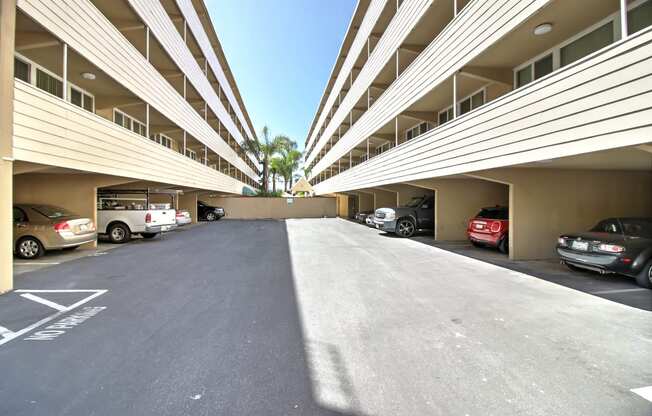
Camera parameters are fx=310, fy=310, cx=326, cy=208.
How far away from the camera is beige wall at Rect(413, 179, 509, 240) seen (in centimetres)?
1273

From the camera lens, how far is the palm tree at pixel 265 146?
113 feet

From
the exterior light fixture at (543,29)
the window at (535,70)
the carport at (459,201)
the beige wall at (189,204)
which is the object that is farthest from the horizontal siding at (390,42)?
the beige wall at (189,204)

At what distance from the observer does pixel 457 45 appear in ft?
28.8

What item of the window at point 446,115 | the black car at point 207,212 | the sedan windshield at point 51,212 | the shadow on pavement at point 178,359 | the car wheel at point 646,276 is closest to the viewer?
the shadow on pavement at point 178,359

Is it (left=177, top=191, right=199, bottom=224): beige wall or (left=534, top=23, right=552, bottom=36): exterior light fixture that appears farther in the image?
(left=177, top=191, right=199, bottom=224): beige wall

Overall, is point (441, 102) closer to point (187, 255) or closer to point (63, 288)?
point (187, 255)

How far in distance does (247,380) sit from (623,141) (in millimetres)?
5914

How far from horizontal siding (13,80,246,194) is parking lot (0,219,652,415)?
2.88m

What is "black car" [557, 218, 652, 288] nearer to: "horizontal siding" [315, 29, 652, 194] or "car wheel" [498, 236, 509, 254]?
"horizontal siding" [315, 29, 652, 194]

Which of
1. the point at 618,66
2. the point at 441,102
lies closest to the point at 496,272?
the point at 618,66

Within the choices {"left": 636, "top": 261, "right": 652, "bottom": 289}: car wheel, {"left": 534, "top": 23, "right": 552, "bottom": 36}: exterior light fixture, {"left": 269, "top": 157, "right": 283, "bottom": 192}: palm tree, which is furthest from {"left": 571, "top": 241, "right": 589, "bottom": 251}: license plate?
{"left": 269, "top": 157, "right": 283, "bottom": 192}: palm tree

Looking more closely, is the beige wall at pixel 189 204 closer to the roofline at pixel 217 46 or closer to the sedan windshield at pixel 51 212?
the roofline at pixel 217 46

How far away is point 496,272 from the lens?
23.9ft

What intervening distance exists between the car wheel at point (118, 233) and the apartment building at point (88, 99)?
5.14ft
